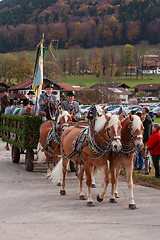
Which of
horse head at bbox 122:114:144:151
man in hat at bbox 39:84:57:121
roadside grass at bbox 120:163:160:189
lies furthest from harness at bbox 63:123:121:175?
man in hat at bbox 39:84:57:121

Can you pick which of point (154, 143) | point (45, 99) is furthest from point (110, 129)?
point (45, 99)

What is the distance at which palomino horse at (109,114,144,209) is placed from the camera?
768 cm

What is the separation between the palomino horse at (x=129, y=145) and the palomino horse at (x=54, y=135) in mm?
2731

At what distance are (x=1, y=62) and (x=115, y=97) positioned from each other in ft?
128

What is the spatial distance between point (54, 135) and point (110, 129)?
3.89m

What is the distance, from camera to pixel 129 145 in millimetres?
7910

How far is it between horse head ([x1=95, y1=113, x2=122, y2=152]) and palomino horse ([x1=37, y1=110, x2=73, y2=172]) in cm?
273

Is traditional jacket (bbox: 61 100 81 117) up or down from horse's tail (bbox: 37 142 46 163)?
up

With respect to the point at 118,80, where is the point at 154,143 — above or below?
below

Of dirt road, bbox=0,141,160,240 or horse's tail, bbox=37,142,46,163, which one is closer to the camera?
dirt road, bbox=0,141,160,240

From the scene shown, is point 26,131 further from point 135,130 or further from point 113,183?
point 135,130

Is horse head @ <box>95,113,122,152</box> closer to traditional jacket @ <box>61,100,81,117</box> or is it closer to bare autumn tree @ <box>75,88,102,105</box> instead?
traditional jacket @ <box>61,100,81,117</box>

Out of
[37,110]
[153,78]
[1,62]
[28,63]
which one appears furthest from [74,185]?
[153,78]

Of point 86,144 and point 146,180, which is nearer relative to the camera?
point 86,144
